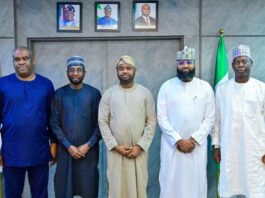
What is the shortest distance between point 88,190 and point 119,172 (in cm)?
35

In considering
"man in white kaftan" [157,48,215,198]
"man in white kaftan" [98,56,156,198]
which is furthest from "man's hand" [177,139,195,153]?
"man in white kaftan" [98,56,156,198]

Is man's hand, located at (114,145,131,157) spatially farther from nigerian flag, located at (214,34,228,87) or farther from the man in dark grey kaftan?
nigerian flag, located at (214,34,228,87)

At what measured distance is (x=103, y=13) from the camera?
472cm

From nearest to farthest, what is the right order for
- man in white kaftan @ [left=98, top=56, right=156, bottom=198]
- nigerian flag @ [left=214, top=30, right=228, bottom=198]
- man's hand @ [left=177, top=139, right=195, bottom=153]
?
man in white kaftan @ [left=98, top=56, right=156, bottom=198] → man's hand @ [left=177, top=139, right=195, bottom=153] → nigerian flag @ [left=214, top=30, right=228, bottom=198]

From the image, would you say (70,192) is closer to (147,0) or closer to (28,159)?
(28,159)

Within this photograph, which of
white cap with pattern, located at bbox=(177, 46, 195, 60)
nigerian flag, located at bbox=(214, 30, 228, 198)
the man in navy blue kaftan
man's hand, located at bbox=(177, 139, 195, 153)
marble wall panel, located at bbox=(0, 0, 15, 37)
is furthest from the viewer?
marble wall panel, located at bbox=(0, 0, 15, 37)

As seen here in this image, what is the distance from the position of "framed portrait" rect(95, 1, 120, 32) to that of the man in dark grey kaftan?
117 centimetres

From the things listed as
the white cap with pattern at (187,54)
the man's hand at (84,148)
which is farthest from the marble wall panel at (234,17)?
the man's hand at (84,148)

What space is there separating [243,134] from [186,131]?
1.83 feet

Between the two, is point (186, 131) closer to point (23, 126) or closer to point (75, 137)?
point (75, 137)

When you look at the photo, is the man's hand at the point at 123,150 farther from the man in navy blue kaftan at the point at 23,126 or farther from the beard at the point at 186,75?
the beard at the point at 186,75

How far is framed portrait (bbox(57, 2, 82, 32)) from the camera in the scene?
4.71 meters

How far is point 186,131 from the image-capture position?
12.4 feet

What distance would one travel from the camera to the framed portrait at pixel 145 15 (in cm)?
472
